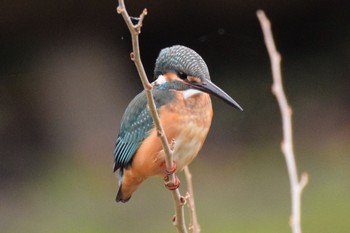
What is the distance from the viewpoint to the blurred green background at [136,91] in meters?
5.50

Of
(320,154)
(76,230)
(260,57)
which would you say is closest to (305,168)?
(320,154)

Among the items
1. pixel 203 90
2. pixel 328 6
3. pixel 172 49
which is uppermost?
pixel 328 6

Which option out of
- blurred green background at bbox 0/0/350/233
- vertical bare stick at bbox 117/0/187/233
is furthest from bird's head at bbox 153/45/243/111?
blurred green background at bbox 0/0/350/233

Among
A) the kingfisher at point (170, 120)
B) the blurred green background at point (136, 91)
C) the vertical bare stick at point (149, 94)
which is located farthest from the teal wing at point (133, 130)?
the blurred green background at point (136, 91)

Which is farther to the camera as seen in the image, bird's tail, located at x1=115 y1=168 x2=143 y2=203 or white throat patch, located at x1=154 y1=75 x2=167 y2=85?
bird's tail, located at x1=115 y1=168 x2=143 y2=203

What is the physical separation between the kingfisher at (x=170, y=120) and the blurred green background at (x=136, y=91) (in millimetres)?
2584

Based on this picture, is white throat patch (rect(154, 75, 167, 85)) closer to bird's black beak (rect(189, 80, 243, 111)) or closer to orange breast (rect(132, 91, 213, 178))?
orange breast (rect(132, 91, 213, 178))

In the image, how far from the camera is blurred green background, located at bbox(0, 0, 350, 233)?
18.0 ft

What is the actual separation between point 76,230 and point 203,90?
9.87ft

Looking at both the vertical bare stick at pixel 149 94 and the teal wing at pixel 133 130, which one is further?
the teal wing at pixel 133 130

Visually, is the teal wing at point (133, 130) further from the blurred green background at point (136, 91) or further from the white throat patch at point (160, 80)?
the blurred green background at point (136, 91)

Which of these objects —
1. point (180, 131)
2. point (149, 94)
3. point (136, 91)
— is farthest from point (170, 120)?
point (136, 91)

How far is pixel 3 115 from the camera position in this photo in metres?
5.97

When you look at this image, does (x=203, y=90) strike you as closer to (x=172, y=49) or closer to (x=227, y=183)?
(x=172, y=49)
